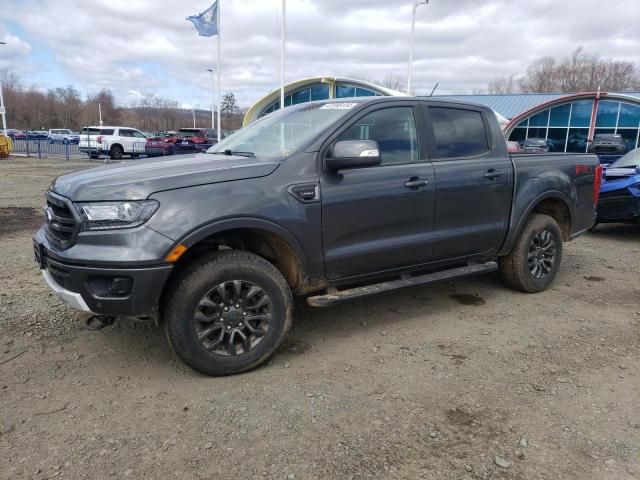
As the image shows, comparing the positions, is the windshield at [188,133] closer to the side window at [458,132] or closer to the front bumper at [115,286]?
the side window at [458,132]

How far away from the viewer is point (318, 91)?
113ft

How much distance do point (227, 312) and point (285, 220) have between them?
708 millimetres

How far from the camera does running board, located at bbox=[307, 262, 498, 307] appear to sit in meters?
3.55

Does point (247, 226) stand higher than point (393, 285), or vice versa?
point (247, 226)

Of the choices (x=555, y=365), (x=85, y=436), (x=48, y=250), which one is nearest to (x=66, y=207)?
(x=48, y=250)

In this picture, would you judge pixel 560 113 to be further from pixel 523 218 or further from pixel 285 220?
pixel 285 220

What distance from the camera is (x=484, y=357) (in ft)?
11.9

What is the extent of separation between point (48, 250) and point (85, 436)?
1.18 m

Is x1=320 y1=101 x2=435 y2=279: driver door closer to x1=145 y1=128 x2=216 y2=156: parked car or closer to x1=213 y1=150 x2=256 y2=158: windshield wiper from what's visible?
x1=213 y1=150 x2=256 y2=158: windshield wiper

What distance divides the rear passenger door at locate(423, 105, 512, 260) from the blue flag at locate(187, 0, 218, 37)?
22.0 m

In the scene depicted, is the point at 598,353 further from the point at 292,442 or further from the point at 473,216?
the point at 292,442

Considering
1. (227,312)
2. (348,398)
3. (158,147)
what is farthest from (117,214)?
(158,147)

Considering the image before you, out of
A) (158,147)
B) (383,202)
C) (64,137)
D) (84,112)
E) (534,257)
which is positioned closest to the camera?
(383,202)

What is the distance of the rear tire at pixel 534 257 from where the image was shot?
4824 mm
